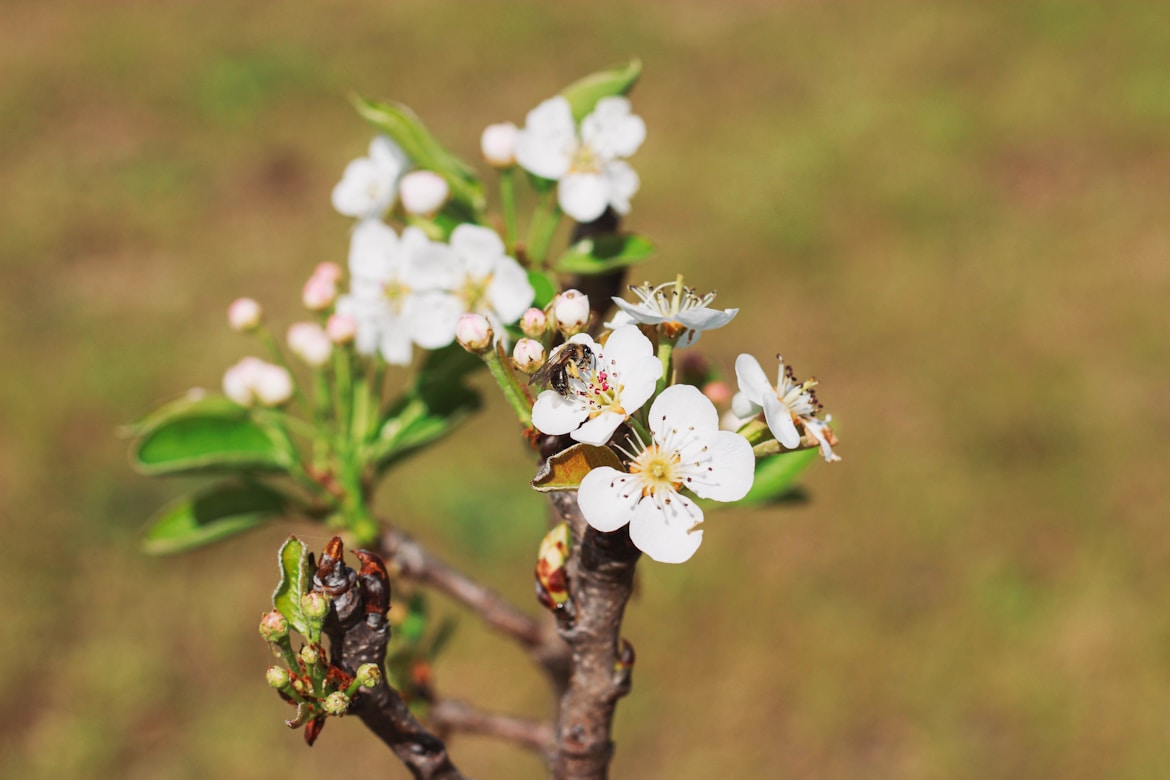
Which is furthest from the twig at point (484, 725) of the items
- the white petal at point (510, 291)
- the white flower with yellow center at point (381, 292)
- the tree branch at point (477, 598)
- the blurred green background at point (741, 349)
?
the blurred green background at point (741, 349)

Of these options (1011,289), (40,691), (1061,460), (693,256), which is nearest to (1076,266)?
(1011,289)

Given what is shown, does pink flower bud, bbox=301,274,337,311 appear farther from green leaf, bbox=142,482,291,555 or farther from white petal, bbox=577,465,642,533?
white petal, bbox=577,465,642,533

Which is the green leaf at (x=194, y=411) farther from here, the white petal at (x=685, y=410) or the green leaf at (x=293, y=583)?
the white petal at (x=685, y=410)

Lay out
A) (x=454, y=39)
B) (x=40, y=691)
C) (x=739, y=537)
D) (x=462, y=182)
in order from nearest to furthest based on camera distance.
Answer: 1. (x=462, y=182)
2. (x=40, y=691)
3. (x=739, y=537)
4. (x=454, y=39)

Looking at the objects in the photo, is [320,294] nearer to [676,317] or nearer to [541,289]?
[541,289]

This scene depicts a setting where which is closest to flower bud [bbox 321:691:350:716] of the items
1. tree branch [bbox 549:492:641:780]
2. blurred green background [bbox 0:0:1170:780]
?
tree branch [bbox 549:492:641:780]

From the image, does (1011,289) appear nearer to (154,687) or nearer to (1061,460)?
(1061,460)
